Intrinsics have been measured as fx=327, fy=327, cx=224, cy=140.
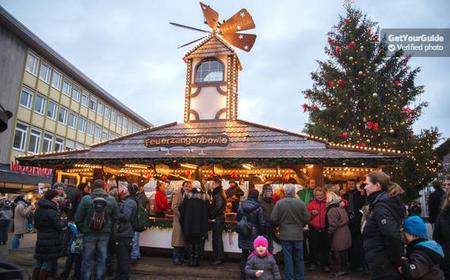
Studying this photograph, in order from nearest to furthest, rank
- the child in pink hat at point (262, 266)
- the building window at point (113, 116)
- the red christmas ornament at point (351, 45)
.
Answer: the child in pink hat at point (262, 266)
the red christmas ornament at point (351, 45)
the building window at point (113, 116)

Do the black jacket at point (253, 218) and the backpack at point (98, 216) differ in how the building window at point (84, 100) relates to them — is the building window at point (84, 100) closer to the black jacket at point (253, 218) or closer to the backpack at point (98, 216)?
the backpack at point (98, 216)

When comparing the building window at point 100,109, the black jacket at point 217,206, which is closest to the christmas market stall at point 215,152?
the black jacket at point 217,206

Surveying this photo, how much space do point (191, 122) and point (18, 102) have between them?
66.1ft

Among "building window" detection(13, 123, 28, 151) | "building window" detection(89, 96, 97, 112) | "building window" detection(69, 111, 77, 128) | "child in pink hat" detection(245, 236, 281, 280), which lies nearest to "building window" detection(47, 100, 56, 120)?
"building window" detection(69, 111, 77, 128)

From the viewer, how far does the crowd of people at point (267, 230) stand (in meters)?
3.77

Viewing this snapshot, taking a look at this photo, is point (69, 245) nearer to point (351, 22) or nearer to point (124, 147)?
point (124, 147)

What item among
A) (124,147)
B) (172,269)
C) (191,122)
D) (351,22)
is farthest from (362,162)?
(351,22)

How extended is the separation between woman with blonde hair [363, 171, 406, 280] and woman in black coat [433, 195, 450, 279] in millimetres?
1374

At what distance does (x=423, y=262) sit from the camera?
3412 mm

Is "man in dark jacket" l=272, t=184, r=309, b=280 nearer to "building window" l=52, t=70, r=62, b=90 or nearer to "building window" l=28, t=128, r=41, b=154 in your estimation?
"building window" l=28, t=128, r=41, b=154

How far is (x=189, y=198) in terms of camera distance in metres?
8.04

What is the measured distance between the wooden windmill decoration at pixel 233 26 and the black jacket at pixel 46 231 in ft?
33.6

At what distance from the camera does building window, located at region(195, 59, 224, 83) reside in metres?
13.8

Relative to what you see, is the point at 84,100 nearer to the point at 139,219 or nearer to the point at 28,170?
the point at 28,170
